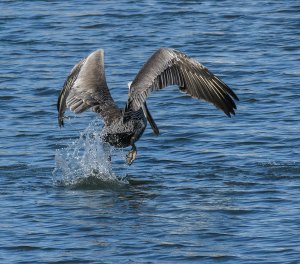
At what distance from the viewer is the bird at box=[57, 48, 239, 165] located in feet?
37.4

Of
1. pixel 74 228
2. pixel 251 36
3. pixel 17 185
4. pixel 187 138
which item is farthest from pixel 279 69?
pixel 74 228

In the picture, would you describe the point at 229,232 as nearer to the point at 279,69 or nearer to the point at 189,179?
the point at 189,179

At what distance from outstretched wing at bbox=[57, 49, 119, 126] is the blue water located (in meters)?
0.35

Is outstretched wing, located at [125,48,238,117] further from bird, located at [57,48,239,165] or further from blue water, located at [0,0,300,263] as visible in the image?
blue water, located at [0,0,300,263]

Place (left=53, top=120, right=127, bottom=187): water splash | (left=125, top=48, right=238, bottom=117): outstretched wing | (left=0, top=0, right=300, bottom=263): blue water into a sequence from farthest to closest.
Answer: (left=53, top=120, right=127, bottom=187): water splash → (left=125, top=48, right=238, bottom=117): outstretched wing → (left=0, top=0, right=300, bottom=263): blue water

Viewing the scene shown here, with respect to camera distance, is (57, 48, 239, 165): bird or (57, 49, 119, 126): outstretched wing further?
(57, 49, 119, 126): outstretched wing

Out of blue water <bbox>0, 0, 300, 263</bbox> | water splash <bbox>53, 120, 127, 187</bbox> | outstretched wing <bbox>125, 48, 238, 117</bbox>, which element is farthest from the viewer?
water splash <bbox>53, 120, 127, 187</bbox>

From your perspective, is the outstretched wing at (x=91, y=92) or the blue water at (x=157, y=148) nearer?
the blue water at (x=157, y=148)

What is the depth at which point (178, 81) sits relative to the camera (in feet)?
38.0

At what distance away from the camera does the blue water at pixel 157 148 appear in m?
9.87

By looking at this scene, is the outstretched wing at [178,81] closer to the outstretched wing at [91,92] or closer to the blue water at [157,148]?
the outstretched wing at [91,92]

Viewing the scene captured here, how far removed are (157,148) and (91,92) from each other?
169 centimetres

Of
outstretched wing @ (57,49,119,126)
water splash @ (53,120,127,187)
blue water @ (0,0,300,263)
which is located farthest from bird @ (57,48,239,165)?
blue water @ (0,0,300,263)

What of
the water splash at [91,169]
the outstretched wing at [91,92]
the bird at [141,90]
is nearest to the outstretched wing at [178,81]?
the bird at [141,90]
